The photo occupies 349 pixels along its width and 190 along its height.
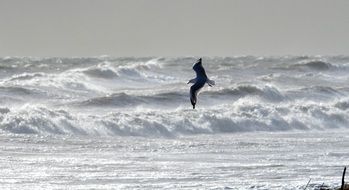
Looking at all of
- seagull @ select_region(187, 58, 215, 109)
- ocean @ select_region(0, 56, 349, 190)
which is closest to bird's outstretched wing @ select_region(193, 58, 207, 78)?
seagull @ select_region(187, 58, 215, 109)

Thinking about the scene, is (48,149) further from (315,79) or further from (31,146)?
(315,79)

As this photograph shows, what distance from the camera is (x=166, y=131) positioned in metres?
22.8

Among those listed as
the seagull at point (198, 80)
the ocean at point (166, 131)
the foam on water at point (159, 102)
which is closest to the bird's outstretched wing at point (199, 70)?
the seagull at point (198, 80)

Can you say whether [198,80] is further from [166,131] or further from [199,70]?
[166,131]

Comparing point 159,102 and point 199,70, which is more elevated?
point 159,102

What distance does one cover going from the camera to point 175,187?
1455 centimetres

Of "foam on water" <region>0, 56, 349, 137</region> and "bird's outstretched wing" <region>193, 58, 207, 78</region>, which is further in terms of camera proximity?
"foam on water" <region>0, 56, 349, 137</region>

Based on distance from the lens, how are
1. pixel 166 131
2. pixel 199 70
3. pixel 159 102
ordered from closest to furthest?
pixel 199 70 → pixel 166 131 → pixel 159 102

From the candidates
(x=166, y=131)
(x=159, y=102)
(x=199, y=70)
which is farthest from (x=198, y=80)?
(x=159, y=102)

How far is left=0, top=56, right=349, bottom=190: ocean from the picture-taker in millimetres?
15547

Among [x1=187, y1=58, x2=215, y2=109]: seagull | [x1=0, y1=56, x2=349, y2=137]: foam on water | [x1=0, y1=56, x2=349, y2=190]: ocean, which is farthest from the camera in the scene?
[x1=0, y1=56, x2=349, y2=137]: foam on water

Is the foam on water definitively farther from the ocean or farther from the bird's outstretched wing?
the bird's outstretched wing

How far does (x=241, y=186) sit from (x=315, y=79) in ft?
80.0

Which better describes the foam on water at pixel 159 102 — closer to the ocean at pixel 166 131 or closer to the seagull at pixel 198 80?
the ocean at pixel 166 131
